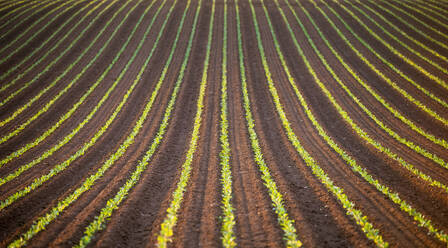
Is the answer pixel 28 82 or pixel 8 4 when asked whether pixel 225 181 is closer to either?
pixel 28 82

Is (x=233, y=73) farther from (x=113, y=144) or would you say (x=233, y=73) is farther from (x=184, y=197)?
(x=184, y=197)

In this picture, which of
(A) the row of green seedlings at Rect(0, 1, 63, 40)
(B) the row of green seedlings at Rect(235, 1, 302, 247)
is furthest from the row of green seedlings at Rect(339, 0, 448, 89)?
(A) the row of green seedlings at Rect(0, 1, 63, 40)

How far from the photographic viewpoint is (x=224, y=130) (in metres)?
12.7

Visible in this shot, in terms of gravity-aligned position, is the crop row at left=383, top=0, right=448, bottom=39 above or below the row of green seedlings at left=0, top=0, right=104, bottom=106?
above

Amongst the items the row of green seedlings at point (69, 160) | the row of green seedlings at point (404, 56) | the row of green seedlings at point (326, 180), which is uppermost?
the row of green seedlings at point (404, 56)

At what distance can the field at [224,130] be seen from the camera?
7166 millimetres

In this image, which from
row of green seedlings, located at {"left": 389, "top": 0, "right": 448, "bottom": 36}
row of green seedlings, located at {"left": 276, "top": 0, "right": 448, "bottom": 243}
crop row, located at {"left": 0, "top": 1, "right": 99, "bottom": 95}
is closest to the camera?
row of green seedlings, located at {"left": 276, "top": 0, "right": 448, "bottom": 243}

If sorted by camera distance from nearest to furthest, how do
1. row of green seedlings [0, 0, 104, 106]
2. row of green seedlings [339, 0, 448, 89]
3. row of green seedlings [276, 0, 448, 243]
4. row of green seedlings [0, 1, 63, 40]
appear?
row of green seedlings [276, 0, 448, 243]
row of green seedlings [0, 0, 104, 106]
row of green seedlings [339, 0, 448, 89]
row of green seedlings [0, 1, 63, 40]

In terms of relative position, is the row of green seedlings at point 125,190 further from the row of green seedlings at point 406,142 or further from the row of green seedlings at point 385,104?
the row of green seedlings at point 385,104

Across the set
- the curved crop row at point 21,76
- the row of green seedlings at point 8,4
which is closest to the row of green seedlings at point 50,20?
the row of green seedlings at point 8,4

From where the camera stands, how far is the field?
23.5 ft

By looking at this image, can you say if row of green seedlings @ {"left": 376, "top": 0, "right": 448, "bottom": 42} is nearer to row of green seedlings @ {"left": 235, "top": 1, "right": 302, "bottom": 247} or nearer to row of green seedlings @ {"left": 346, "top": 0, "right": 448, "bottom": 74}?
row of green seedlings @ {"left": 346, "top": 0, "right": 448, "bottom": 74}

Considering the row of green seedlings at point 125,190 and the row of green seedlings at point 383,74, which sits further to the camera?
the row of green seedlings at point 383,74

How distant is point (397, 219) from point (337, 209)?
1593 millimetres
